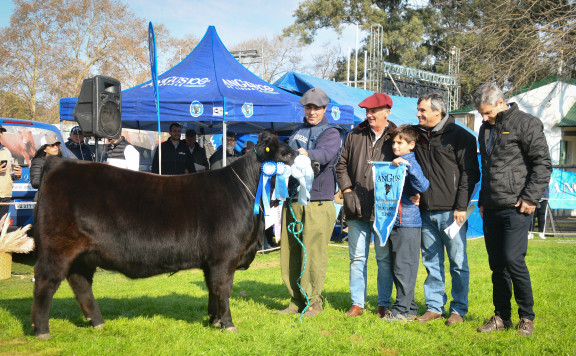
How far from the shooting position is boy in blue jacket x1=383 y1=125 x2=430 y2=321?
186 inches

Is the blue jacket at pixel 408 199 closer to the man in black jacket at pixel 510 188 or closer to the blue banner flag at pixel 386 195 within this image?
the blue banner flag at pixel 386 195

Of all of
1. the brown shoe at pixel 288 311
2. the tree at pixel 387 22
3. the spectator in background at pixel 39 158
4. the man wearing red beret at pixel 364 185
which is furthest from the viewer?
the tree at pixel 387 22

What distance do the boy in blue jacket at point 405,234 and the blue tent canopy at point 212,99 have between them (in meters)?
4.69

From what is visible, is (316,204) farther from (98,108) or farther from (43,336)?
(98,108)

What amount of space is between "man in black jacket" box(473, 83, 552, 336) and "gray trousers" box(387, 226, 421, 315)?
0.67 metres

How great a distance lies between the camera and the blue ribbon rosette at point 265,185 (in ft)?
15.2

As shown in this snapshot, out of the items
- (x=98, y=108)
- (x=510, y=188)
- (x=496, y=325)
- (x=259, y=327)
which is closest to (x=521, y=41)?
(x=510, y=188)

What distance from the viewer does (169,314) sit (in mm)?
5262

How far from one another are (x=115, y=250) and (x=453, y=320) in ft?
10.5

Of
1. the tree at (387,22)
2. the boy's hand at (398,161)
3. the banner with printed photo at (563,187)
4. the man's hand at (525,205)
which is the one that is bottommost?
the banner with printed photo at (563,187)

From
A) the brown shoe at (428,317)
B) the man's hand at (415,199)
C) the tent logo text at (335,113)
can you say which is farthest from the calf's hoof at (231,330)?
the tent logo text at (335,113)

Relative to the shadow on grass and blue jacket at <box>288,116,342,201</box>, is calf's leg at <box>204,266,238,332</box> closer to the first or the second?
the shadow on grass

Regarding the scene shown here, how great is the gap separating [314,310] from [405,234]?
125 centimetres

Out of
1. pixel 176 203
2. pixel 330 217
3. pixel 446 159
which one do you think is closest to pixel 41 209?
pixel 176 203
